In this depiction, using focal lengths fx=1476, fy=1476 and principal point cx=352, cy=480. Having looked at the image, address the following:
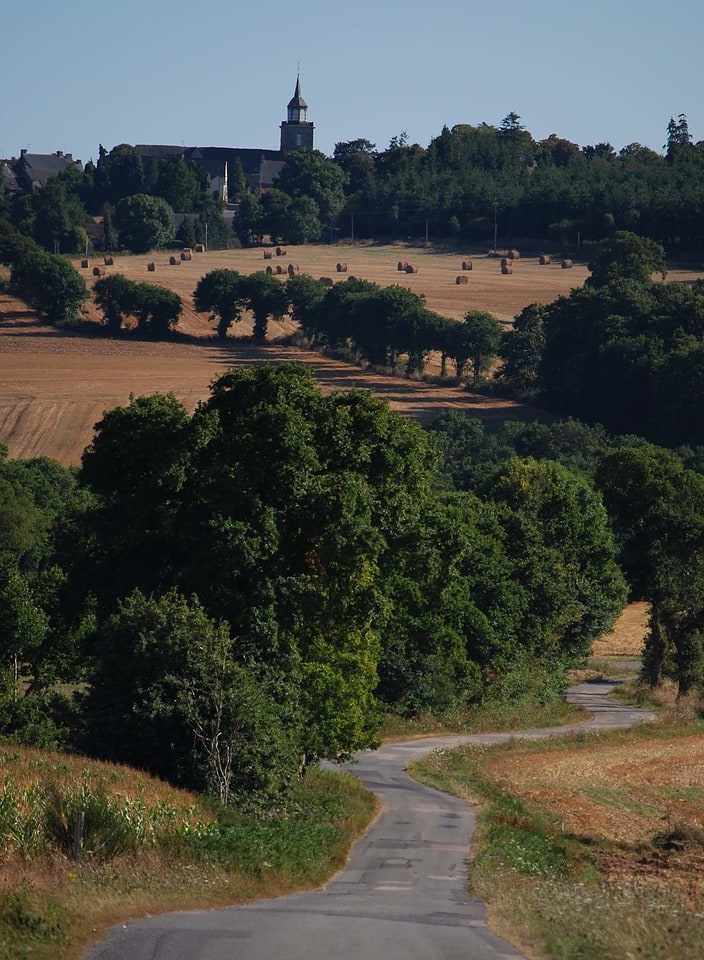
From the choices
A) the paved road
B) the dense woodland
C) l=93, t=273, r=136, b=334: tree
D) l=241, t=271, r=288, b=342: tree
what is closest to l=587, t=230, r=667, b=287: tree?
l=241, t=271, r=288, b=342: tree

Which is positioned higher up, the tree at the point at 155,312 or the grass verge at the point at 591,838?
the tree at the point at 155,312

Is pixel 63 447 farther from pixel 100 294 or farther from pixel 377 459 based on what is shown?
pixel 377 459

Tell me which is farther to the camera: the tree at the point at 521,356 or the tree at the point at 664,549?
the tree at the point at 521,356

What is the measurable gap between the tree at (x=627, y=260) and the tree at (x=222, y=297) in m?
32.3

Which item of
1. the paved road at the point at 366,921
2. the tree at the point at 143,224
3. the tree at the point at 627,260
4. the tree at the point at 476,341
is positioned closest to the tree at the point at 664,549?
the paved road at the point at 366,921

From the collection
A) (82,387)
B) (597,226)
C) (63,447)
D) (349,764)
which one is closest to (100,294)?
(82,387)

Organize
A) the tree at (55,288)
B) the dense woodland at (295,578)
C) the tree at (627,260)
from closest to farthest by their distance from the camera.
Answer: the dense woodland at (295,578) → the tree at (55,288) → the tree at (627,260)

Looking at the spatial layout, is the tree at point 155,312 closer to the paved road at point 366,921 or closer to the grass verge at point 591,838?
the grass verge at point 591,838

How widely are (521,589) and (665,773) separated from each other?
15033mm

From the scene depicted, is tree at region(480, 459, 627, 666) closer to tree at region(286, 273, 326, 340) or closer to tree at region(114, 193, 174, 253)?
tree at region(286, 273, 326, 340)

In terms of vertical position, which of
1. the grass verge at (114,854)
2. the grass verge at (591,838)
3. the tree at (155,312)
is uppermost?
the tree at (155,312)

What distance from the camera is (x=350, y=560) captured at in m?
29.9

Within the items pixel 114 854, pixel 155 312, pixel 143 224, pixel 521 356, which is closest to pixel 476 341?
pixel 521 356

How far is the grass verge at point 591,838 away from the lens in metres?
17.5
